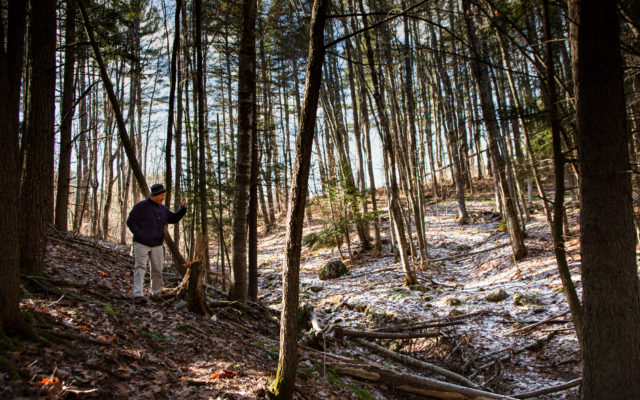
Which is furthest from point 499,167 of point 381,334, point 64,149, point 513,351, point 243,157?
point 64,149

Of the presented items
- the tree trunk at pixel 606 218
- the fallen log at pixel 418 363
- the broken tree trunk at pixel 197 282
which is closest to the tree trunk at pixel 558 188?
the tree trunk at pixel 606 218

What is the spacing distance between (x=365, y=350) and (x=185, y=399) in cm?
425

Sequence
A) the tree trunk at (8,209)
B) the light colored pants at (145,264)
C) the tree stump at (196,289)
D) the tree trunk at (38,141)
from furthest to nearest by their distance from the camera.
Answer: the light colored pants at (145,264) → the tree stump at (196,289) → the tree trunk at (38,141) → the tree trunk at (8,209)

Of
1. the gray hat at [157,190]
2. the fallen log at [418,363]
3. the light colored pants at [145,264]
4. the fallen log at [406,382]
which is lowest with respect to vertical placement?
the fallen log at [418,363]

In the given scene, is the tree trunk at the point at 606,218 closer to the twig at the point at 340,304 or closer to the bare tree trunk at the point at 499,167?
the bare tree trunk at the point at 499,167

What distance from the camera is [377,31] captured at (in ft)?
39.8

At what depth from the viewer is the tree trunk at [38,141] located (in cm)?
439

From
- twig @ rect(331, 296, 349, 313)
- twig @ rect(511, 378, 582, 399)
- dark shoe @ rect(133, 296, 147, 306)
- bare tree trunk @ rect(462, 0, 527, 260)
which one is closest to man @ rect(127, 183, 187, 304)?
dark shoe @ rect(133, 296, 147, 306)

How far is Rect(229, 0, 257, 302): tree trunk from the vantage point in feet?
21.1

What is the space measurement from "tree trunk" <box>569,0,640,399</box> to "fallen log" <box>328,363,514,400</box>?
60.0 inches

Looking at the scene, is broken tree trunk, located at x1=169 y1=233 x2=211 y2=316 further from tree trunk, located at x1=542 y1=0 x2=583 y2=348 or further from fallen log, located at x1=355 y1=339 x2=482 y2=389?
tree trunk, located at x1=542 y1=0 x2=583 y2=348

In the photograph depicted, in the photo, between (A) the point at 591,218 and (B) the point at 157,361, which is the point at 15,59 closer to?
(B) the point at 157,361

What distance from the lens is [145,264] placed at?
19.0ft

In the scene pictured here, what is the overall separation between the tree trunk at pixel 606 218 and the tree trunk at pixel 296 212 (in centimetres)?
264
